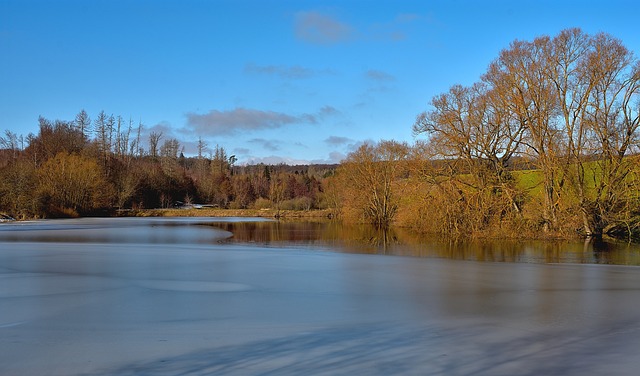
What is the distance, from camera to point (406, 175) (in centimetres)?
2355

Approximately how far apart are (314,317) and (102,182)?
4092 centimetres

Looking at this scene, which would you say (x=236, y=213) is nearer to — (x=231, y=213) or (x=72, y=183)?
(x=231, y=213)

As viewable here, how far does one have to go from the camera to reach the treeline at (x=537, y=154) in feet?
63.9

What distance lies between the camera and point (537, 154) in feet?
66.1

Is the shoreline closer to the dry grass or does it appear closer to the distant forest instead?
the dry grass

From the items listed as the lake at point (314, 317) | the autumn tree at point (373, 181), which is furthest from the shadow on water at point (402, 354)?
the autumn tree at point (373, 181)

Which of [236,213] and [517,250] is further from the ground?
[236,213]

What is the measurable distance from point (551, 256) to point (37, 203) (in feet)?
111

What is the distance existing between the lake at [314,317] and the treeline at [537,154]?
897 centimetres

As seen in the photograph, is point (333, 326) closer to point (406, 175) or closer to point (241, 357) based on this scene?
point (241, 357)

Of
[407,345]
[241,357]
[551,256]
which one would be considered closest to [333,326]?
[407,345]

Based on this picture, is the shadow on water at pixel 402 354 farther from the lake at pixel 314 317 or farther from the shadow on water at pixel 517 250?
the shadow on water at pixel 517 250

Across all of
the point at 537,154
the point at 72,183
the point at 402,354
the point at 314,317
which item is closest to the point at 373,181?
the point at 537,154

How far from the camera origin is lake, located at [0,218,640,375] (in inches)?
163
